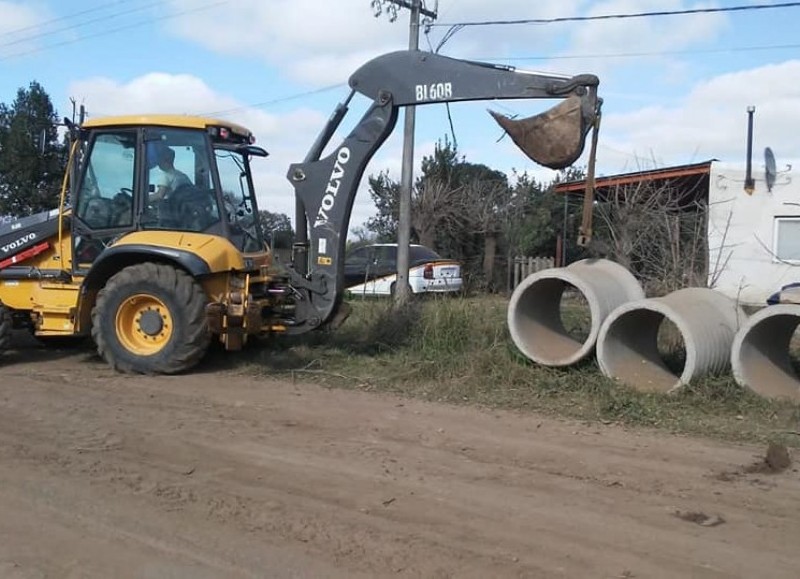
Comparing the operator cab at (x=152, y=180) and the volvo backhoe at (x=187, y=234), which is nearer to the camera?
the volvo backhoe at (x=187, y=234)

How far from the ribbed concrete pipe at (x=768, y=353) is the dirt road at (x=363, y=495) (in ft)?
6.03

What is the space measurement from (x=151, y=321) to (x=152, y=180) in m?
1.58

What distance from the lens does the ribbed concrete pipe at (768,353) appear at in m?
8.74

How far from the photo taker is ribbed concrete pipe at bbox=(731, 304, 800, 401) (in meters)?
8.74

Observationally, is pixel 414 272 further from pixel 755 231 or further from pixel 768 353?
pixel 768 353

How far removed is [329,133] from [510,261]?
54.8ft

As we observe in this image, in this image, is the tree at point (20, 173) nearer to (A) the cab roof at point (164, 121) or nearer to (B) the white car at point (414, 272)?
(B) the white car at point (414, 272)

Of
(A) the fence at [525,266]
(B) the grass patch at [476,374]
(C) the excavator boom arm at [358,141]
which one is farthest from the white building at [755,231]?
(C) the excavator boom arm at [358,141]

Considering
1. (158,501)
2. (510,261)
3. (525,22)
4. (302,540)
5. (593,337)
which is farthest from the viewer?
(510,261)

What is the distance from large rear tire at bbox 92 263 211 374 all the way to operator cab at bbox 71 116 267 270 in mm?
622

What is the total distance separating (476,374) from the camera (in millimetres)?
9578

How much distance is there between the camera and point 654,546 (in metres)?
4.91

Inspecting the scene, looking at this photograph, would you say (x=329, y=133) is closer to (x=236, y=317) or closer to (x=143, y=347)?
(x=236, y=317)

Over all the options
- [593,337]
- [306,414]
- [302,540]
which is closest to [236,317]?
[306,414]
